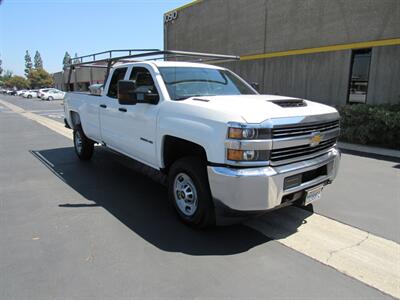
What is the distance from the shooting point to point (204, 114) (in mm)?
3615

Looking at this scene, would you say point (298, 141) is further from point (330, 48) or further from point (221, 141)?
point (330, 48)

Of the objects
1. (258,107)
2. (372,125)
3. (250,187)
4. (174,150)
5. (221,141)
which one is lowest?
(372,125)

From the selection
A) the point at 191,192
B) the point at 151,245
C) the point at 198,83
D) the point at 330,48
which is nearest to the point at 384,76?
the point at 330,48

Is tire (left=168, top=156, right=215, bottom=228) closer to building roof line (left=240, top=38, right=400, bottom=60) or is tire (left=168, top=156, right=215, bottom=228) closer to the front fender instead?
the front fender

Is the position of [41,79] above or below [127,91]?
above

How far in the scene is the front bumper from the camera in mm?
3291

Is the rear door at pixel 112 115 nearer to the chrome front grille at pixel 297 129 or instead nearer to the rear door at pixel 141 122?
the rear door at pixel 141 122

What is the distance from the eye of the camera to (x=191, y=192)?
3.99 meters

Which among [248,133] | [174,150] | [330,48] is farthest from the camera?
[330,48]

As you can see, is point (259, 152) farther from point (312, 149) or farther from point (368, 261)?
point (368, 261)

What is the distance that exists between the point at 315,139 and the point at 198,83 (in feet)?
5.98

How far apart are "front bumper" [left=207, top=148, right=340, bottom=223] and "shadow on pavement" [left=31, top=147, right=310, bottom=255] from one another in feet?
1.51

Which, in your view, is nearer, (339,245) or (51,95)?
(339,245)

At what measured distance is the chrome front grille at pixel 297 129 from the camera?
3405 millimetres
